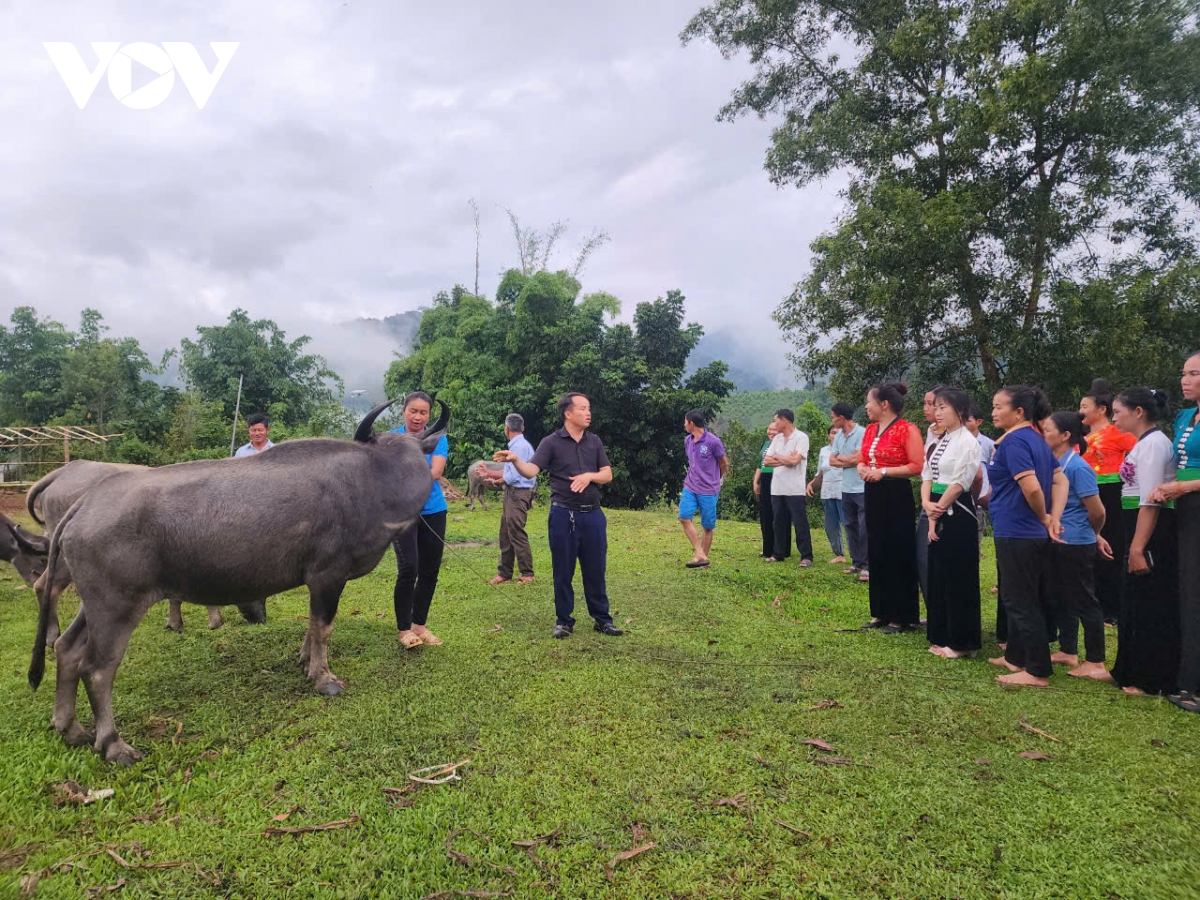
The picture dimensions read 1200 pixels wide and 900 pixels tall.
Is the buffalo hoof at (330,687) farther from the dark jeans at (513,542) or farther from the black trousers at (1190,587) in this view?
the black trousers at (1190,587)

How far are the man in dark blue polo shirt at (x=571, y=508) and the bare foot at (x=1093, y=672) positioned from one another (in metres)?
3.61

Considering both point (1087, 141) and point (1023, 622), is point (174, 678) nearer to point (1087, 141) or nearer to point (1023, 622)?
point (1023, 622)

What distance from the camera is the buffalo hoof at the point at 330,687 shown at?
450cm

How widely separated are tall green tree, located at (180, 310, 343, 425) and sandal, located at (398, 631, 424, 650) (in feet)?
102

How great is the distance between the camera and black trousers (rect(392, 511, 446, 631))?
5.35 meters

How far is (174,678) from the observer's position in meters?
4.76

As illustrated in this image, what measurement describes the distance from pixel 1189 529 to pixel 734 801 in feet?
11.6

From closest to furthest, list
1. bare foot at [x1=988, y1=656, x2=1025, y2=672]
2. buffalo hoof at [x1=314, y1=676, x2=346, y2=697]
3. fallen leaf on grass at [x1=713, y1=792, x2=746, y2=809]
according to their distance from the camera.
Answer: fallen leaf on grass at [x1=713, y1=792, x2=746, y2=809] → buffalo hoof at [x1=314, y1=676, x2=346, y2=697] → bare foot at [x1=988, y1=656, x2=1025, y2=672]

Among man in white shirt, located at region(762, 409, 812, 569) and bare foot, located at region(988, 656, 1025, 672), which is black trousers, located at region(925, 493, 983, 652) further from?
man in white shirt, located at region(762, 409, 812, 569)

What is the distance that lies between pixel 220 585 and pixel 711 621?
4.34 m

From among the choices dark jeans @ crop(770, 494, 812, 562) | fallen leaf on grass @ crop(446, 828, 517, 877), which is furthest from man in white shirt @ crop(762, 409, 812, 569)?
fallen leaf on grass @ crop(446, 828, 517, 877)

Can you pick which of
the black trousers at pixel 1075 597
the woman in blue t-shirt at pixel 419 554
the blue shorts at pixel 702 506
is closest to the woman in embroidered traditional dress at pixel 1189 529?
the black trousers at pixel 1075 597

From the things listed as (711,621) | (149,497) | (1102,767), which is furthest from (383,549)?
(1102,767)

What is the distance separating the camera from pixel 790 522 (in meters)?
9.68
